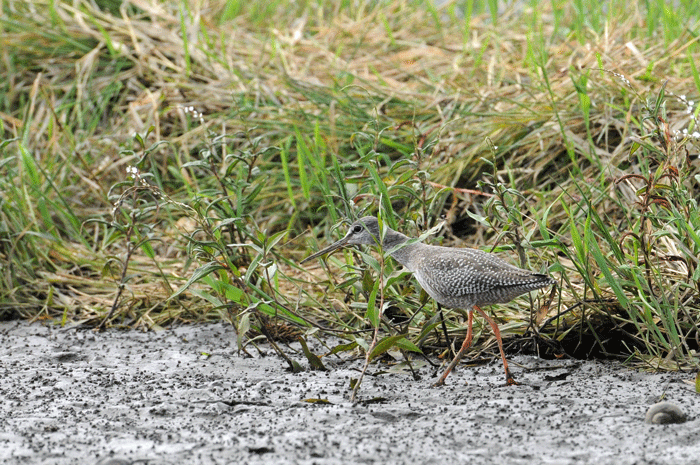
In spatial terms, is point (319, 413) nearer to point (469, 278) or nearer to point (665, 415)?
point (469, 278)

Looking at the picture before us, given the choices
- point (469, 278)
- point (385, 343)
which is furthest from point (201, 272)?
point (469, 278)

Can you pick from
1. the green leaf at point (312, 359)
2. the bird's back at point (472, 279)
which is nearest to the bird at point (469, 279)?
the bird's back at point (472, 279)

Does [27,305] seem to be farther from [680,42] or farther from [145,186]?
[680,42]

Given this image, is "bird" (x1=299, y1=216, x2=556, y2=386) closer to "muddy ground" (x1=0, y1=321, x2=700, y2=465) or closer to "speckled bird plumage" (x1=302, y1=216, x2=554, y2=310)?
"speckled bird plumage" (x1=302, y1=216, x2=554, y2=310)

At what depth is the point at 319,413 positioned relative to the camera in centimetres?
316

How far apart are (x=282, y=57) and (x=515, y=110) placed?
227 cm

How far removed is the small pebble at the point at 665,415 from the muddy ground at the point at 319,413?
0.03 meters

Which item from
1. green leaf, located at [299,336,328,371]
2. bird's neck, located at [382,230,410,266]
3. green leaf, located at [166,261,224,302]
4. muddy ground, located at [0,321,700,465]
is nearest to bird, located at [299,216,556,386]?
bird's neck, located at [382,230,410,266]

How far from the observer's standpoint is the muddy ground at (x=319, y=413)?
8.98 ft

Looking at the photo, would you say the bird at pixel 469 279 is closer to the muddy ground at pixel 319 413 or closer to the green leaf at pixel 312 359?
the muddy ground at pixel 319 413

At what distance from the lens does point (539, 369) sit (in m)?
3.67

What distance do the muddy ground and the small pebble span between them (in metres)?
0.03

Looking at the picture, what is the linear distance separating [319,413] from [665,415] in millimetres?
1228

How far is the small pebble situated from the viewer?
287 cm
